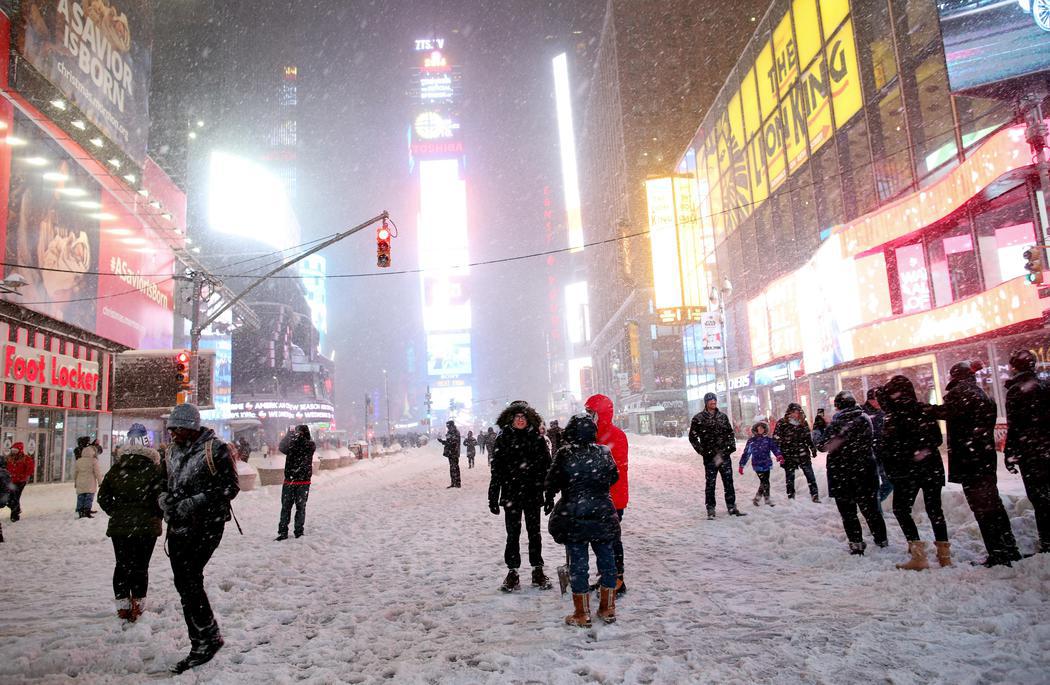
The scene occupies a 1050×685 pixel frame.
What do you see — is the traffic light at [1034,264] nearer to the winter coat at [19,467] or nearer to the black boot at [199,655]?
the black boot at [199,655]

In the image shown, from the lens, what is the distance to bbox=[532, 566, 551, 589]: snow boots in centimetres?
572

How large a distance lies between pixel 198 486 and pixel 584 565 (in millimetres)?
2849

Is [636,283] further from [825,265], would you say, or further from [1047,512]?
[1047,512]

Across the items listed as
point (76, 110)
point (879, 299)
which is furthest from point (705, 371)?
point (76, 110)

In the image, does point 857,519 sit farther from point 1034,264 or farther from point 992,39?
point 992,39

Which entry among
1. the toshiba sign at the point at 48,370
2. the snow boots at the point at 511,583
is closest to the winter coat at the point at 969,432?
the snow boots at the point at 511,583

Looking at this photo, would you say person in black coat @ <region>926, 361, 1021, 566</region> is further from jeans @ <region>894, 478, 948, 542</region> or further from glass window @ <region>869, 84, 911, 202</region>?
glass window @ <region>869, 84, 911, 202</region>

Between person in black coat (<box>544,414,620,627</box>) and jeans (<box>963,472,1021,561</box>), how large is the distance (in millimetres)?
3277

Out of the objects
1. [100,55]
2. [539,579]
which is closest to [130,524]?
[539,579]

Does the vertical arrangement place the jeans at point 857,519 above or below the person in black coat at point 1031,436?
below

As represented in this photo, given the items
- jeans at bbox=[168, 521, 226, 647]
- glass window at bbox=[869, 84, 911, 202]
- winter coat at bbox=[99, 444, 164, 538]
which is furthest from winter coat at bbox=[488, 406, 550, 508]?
glass window at bbox=[869, 84, 911, 202]

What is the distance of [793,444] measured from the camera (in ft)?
34.0

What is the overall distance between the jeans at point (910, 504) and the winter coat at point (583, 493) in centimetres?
297

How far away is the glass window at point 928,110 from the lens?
70.4 ft
